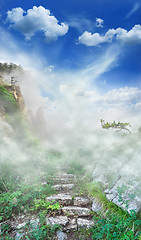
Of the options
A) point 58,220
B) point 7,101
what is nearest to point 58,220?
point 58,220

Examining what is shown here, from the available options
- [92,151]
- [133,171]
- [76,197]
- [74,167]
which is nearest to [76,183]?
[76,197]

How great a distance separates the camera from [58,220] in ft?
13.0

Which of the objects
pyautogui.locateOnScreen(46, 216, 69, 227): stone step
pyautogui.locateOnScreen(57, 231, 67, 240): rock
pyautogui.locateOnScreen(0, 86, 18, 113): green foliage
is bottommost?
pyautogui.locateOnScreen(57, 231, 67, 240): rock

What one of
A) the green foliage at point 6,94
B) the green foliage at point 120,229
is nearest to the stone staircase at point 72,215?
→ the green foliage at point 120,229

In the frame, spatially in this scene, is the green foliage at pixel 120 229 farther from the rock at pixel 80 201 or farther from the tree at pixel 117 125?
the tree at pixel 117 125

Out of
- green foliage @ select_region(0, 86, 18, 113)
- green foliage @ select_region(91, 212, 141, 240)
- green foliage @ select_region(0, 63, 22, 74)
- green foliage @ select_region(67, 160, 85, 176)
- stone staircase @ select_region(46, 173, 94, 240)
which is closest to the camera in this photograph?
green foliage @ select_region(91, 212, 141, 240)

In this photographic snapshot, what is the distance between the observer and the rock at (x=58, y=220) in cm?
384

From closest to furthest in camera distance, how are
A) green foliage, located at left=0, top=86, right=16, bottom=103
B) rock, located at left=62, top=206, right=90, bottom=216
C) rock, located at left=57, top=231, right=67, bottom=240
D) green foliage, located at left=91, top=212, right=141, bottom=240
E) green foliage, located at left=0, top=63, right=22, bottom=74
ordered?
green foliage, located at left=91, top=212, right=141, bottom=240 < rock, located at left=57, top=231, right=67, bottom=240 < rock, located at left=62, top=206, right=90, bottom=216 < green foliage, located at left=0, top=86, right=16, bottom=103 < green foliage, located at left=0, top=63, right=22, bottom=74

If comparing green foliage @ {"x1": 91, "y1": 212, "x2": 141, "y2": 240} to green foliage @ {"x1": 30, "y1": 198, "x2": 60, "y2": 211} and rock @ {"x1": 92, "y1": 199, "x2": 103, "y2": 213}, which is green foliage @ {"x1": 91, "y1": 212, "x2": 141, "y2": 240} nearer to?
rock @ {"x1": 92, "y1": 199, "x2": 103, "y2": 213}

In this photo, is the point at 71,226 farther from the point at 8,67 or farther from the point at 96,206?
the point at 8,67

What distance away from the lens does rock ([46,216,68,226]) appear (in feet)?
12.6

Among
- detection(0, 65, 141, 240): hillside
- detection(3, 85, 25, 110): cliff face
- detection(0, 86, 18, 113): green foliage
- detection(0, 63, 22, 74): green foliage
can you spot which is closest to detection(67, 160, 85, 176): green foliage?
detection(0, 65, 141, 240): hillside

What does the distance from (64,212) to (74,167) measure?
15.5 feet

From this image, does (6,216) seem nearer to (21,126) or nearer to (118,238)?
(118,238)
